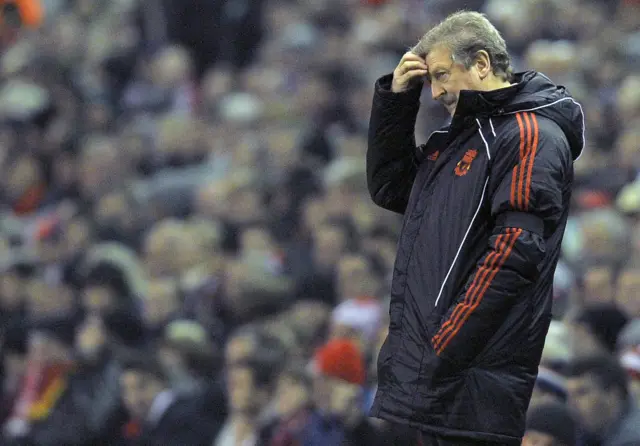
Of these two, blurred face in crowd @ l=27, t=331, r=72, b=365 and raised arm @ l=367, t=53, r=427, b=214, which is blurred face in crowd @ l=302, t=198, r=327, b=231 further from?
raised arm @ l=367, t=53, r=427, b=214

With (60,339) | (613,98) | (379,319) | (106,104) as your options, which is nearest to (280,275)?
(379,319)

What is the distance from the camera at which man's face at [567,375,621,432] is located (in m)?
5.29

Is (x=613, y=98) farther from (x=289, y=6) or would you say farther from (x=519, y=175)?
(x=519, y=175)

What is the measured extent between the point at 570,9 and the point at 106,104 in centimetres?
543

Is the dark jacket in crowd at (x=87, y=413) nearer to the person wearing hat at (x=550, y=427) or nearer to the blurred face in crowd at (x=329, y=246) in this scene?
the blurred face in crowd at (x=329, y=246)

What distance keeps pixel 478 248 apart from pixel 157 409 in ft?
14.1

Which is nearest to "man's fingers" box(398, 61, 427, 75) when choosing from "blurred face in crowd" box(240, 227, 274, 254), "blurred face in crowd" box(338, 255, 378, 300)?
"blurred face in crowd" box(338, 255, 378, 300)

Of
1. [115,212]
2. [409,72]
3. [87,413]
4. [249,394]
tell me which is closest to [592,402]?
[249,394]

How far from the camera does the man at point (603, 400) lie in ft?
17.4

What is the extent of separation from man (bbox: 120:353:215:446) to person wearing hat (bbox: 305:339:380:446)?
0.91 m

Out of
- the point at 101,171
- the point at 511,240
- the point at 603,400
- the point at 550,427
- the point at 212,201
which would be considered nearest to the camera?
the point at 511,240

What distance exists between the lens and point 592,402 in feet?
17.5

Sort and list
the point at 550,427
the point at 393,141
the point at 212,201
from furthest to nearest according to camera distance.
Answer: the point at 212,201 < the point at 550,427 < the point at 393,141

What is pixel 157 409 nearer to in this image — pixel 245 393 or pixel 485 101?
pixel 245 393
